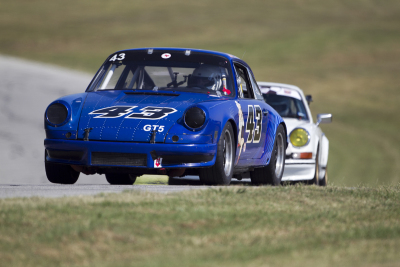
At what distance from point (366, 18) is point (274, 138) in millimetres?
56304

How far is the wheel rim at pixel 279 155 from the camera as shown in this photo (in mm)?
8961

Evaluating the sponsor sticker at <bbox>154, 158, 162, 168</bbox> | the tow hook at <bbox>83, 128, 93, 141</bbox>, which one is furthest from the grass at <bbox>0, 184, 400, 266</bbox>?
the tow hook at <bbox>83, 128, 93, 141</bbox>

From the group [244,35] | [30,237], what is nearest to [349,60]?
[244,35]

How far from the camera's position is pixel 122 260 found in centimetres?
385

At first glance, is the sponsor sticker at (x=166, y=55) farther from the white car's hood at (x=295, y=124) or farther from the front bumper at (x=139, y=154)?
the white car's hood at (x=295, y=124)

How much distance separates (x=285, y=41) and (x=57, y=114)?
5052 centimetres

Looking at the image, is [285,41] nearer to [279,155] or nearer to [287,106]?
[287,106]

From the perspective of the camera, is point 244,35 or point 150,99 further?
point 244,35

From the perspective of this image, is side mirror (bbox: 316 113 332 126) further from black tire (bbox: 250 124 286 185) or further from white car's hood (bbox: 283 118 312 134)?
black tire (bbox: 250 124 286 185)

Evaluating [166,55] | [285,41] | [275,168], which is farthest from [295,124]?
[285,41]

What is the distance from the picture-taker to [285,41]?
185ft

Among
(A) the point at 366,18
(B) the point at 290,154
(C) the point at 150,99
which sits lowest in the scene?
Answer: (B) the point at 290,154

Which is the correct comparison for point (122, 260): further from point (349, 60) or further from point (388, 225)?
point (349, 60)

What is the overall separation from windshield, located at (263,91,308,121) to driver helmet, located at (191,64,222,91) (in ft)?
12.9
